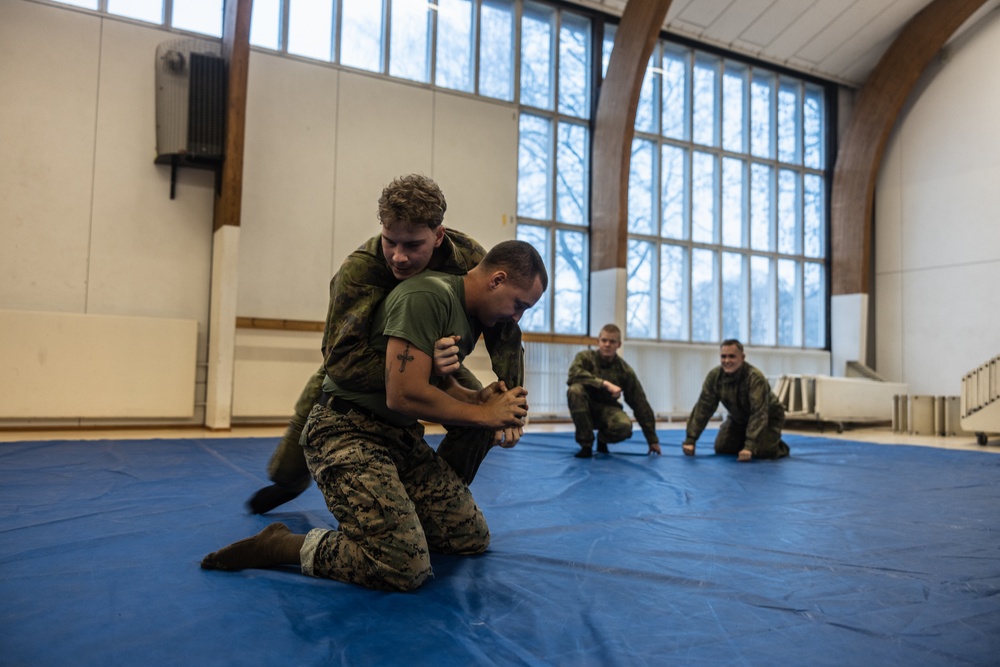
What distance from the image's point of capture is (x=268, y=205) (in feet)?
26.5

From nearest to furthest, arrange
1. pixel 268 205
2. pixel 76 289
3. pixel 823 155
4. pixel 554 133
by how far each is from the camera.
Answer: pixel 76 289 → pixel 268 205 → pixel 554 133 → pixel 823 155

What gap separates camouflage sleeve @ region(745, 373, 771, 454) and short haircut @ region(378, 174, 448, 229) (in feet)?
14.6

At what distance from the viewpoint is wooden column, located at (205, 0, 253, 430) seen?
716cm

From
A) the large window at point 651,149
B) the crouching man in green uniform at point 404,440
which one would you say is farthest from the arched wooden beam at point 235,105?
the crouching man in green uniform at point 404,440

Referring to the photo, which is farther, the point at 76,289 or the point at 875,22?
the point at 875,22

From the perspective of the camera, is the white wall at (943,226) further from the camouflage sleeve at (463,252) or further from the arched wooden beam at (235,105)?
the camouflage sleeve at (463,252)

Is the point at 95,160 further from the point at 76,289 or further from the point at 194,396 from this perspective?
the point at 194,396

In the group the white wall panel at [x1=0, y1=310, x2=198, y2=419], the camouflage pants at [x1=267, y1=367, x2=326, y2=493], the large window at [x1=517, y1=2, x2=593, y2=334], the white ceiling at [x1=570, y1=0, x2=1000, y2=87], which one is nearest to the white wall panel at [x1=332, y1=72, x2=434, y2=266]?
the large window at [x1=517, y1=2, x2=593, y2=334]

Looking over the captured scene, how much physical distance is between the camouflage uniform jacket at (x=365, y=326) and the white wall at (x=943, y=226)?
37.5 ft

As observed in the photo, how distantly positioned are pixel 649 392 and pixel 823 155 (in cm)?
588

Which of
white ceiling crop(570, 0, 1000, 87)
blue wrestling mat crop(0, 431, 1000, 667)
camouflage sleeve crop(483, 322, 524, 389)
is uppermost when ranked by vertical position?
white ceiling crop(570, 0, 1000, 87)

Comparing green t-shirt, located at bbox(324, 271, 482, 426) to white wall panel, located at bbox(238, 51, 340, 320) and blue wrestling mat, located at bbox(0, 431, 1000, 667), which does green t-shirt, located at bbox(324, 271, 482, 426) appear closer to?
blue wrestling mat, located at bbox(0, 431, 1000, 667)

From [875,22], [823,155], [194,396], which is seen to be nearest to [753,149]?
[823,155]

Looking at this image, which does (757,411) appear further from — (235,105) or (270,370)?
(235,105)
